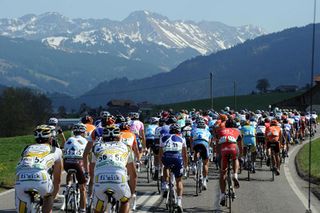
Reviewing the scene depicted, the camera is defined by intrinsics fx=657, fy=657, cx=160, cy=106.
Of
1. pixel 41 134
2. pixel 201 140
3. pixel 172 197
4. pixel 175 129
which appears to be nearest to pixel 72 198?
pixel 172 197

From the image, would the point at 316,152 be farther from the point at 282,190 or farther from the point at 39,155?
the point at 39,155

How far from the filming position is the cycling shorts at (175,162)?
1294cm

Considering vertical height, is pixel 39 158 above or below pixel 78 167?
above

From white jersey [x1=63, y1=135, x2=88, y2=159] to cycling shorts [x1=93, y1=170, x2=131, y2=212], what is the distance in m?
3.96

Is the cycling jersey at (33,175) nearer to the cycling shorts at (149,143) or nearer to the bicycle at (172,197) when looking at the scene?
the bicycle at (172,197)

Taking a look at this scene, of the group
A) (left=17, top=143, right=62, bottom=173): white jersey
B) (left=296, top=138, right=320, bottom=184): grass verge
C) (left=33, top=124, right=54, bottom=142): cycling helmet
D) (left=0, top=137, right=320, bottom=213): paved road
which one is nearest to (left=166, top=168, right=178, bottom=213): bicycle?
(left=0, top=137, right=320, bottom=213): paved road

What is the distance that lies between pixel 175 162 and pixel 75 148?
199 cm

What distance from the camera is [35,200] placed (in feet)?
27.6

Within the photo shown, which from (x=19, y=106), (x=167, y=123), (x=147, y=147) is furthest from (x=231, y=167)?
(x=19, y=106)

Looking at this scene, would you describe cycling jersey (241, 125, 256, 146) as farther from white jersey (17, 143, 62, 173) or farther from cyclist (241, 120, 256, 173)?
white jersey (17, 143, 62, 173)

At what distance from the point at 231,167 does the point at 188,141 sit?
22.3ft

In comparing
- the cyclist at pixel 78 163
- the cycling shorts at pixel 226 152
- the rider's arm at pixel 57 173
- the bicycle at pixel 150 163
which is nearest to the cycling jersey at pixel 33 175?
the rider's arm at pixel 57 173

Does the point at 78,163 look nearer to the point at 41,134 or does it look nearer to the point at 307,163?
the point at 41,134

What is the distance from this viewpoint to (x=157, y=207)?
13.8 meters
